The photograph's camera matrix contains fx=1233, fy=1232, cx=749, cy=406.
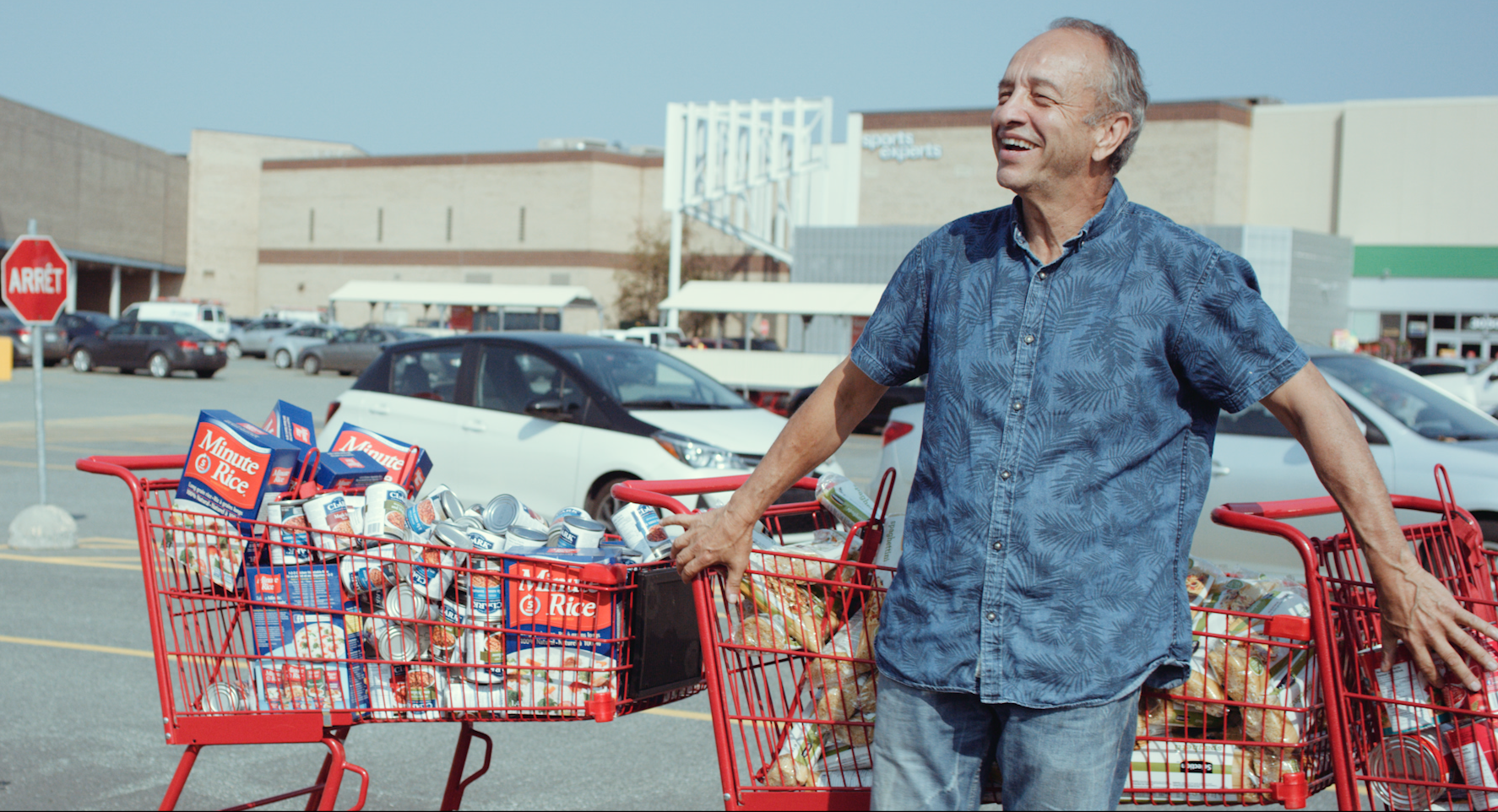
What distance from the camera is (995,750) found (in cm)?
217

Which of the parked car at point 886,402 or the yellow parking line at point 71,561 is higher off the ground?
the parked car at point 886,402

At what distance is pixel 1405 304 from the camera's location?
41.8m

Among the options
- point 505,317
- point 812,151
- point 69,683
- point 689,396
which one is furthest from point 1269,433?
point 812,151

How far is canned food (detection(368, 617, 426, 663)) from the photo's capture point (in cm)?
275

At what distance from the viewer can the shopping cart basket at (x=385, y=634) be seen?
2.67 meters

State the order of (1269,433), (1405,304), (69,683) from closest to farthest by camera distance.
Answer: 1. (69,683)
2. (1269,433)
3. (1405,304)

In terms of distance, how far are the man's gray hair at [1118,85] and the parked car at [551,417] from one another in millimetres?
5644

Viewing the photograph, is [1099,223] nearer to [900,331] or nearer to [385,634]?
[900,331]

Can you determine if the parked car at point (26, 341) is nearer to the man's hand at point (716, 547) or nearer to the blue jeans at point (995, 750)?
the man's hand at point (716, 547)

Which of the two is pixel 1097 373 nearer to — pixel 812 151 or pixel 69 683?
pixel 69 683

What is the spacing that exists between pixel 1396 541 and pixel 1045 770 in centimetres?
67

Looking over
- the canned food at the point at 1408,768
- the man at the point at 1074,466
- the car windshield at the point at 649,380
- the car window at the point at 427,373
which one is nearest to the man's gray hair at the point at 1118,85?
the man at the point at 1074,466

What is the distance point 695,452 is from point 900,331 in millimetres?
5645

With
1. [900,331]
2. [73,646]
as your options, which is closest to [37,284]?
[73,646]
